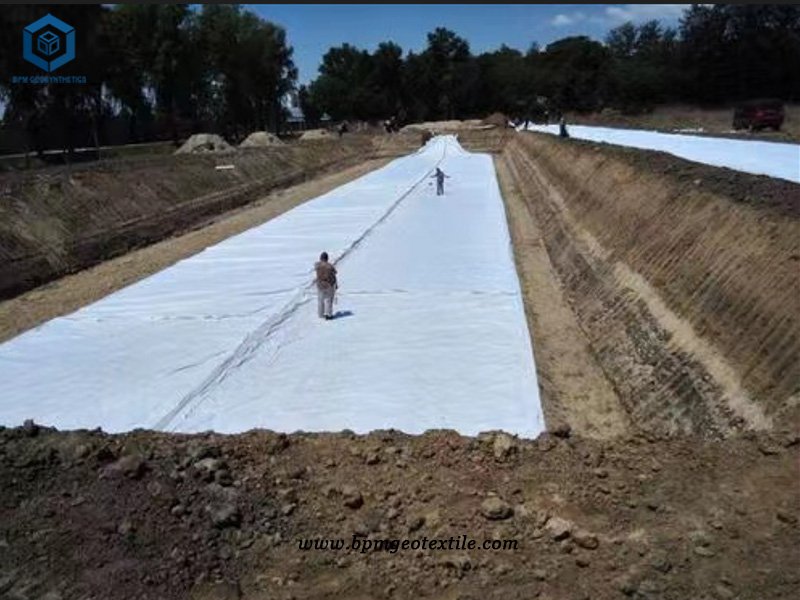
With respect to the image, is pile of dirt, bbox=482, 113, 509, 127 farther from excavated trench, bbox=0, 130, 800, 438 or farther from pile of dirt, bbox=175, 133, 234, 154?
excavated trench, bbox=0, 130, 800, 438

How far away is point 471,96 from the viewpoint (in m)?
97.9

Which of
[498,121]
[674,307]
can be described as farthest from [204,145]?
[498,121]

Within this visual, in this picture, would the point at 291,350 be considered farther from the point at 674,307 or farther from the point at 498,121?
the point at 498,121

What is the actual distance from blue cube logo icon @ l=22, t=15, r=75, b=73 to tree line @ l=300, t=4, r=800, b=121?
4505 centimetres

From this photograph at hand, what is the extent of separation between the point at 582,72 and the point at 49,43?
5836 cm

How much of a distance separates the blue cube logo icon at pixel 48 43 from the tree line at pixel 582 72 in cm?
4579

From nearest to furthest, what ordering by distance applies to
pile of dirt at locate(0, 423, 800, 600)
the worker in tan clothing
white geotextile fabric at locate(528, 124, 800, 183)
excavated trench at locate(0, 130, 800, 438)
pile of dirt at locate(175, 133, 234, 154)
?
pile of dirt at locate(0, 423, 800, 600) → excavated trench at locate(0, 130, 800, 438) → the worker in tan clothing → white geotextile fabric at locate(528, 124, 800, 183) → pile of dirt at locate(175, 133, 234, 154)

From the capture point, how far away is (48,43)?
36562 mm

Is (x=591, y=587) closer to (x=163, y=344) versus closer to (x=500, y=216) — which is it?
(x=163, y=344)

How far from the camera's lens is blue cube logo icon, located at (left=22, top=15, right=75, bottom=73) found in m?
34.6

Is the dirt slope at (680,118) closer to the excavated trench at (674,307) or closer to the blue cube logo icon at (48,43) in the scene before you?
the excavated trench at (674,307)

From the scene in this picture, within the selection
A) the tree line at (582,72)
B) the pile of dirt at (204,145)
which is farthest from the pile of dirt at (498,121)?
the pile of dirt at (204,145)

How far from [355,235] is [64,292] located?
22.0 ft

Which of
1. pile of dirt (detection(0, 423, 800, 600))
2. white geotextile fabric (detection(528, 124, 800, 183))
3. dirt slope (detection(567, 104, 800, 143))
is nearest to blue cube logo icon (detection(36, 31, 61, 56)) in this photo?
white geotextile fabric (detection(528, 124, 800, 183))
